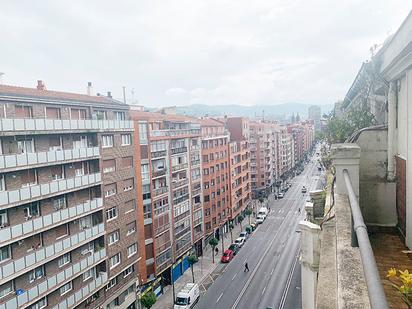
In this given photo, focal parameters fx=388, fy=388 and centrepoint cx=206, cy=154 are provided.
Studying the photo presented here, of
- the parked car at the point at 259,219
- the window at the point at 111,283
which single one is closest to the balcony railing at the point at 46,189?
the window at the point at 111,283

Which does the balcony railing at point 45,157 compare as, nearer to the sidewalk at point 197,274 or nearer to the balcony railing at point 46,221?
the balcony railing at point 46,221

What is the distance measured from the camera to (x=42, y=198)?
24281mm

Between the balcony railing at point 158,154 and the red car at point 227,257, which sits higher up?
the balcony railing at point 158,154

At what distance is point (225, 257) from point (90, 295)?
24872mm

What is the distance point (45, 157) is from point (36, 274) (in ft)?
24.4

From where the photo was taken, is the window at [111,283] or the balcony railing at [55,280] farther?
the window at [111,283]

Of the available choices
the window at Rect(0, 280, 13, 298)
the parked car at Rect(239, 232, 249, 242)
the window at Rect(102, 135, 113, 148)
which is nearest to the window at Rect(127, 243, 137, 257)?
the window at Rect(102, 135, 113, 148)

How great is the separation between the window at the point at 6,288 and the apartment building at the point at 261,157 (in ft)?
226

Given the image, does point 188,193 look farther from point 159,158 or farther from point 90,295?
point 90,295

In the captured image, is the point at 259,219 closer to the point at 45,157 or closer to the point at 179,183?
the point at 179,183

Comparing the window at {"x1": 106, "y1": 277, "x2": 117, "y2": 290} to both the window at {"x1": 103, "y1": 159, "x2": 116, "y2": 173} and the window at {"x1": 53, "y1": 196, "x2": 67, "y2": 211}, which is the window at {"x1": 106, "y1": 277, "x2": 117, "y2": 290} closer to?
the window at {"x1": 53, "y1": 196, "x2": 67, "y2": 211}

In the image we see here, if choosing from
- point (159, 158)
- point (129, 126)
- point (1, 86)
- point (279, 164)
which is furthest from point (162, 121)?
point (279, 164)

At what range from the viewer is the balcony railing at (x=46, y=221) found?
21995 mm

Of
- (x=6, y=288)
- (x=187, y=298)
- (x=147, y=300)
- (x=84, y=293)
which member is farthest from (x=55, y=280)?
(x=187, y=298)
